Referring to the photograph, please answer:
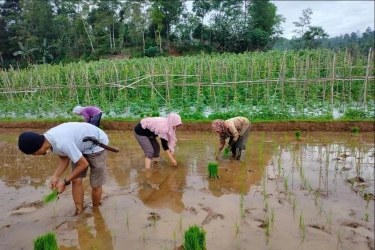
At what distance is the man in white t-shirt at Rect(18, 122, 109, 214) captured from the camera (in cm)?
326

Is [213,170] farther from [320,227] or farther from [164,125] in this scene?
[320,227]

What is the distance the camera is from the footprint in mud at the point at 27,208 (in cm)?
439

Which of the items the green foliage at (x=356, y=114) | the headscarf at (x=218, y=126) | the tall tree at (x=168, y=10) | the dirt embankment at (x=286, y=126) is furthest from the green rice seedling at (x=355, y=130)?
the tall tree at (x=168, y=10)

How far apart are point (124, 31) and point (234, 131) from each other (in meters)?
32.2

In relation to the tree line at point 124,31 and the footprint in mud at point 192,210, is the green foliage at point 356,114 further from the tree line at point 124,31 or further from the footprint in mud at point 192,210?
the tree line at point 124,31

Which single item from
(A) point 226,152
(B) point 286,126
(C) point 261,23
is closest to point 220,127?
(A) point 226,152

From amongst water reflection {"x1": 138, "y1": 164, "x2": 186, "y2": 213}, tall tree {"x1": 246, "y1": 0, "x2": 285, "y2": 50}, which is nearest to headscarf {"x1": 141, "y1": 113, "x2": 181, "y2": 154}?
water reflection {"x1": 138, "y1": 164, "x2": 186, "y2": 213}

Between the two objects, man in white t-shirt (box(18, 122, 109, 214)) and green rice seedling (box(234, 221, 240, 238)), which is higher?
man in white t-shirt (box(18, 122, 109, 214))

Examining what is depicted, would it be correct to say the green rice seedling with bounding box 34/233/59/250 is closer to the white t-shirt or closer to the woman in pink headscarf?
the white t-shirt

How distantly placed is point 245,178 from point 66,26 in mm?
35459

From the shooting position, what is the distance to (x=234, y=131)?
5875mm

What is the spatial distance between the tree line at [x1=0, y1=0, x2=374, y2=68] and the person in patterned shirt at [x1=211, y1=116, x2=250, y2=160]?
28.2m

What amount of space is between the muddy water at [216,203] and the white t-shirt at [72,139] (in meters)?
0.93

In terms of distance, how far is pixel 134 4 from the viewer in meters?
34.7
